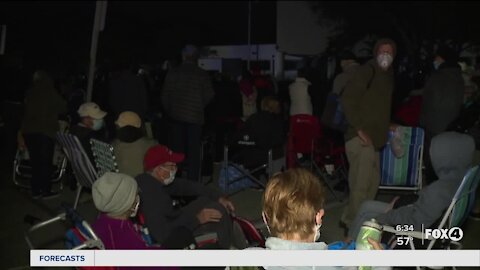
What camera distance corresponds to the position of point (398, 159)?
494 cm

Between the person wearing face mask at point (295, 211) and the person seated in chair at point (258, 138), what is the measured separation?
401 cm

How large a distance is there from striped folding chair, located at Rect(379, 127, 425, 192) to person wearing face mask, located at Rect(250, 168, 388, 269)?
341 cm

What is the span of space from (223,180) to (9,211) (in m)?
2.26

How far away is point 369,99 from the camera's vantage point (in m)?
4.06

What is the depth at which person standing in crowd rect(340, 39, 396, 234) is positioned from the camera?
13.1 feet

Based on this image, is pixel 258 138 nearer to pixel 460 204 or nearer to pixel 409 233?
pixel 460 204

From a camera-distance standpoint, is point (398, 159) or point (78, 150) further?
point (398, 159)

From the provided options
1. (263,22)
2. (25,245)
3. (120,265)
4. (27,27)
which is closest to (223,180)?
(25,245)

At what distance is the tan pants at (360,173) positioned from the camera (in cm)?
423

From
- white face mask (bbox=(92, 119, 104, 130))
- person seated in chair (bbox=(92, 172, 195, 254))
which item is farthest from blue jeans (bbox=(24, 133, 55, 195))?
person seated in chair (bbox=(92, 172, 195, 254))

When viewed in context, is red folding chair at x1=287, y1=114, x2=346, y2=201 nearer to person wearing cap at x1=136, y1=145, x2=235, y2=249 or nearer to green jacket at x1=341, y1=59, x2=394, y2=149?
green jacket at x1=341, y1=59, x2=394, y2=149

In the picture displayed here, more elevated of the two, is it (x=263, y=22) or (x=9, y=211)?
(x=263, y=22)

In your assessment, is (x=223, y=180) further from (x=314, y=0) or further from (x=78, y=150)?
(x=314, y=0)

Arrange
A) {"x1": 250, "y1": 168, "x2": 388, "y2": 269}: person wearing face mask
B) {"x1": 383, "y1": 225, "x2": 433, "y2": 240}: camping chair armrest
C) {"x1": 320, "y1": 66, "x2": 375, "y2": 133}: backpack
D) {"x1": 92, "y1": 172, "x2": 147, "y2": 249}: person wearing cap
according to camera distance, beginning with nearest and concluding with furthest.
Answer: {"x1": 250, "y1": 168, "x2": 388, "y2": 269}: person wearing face mask < {"x1": 383, "y1": 225, "x2": 433, "y2": 240}: camping chair armrest < {"x1": 92, "y1": 172, "x2": 147, "y2": 249}: person wearing cap < {"x1": 320, "y1": 66, "x2": 375, "y2": 133}: backpack
